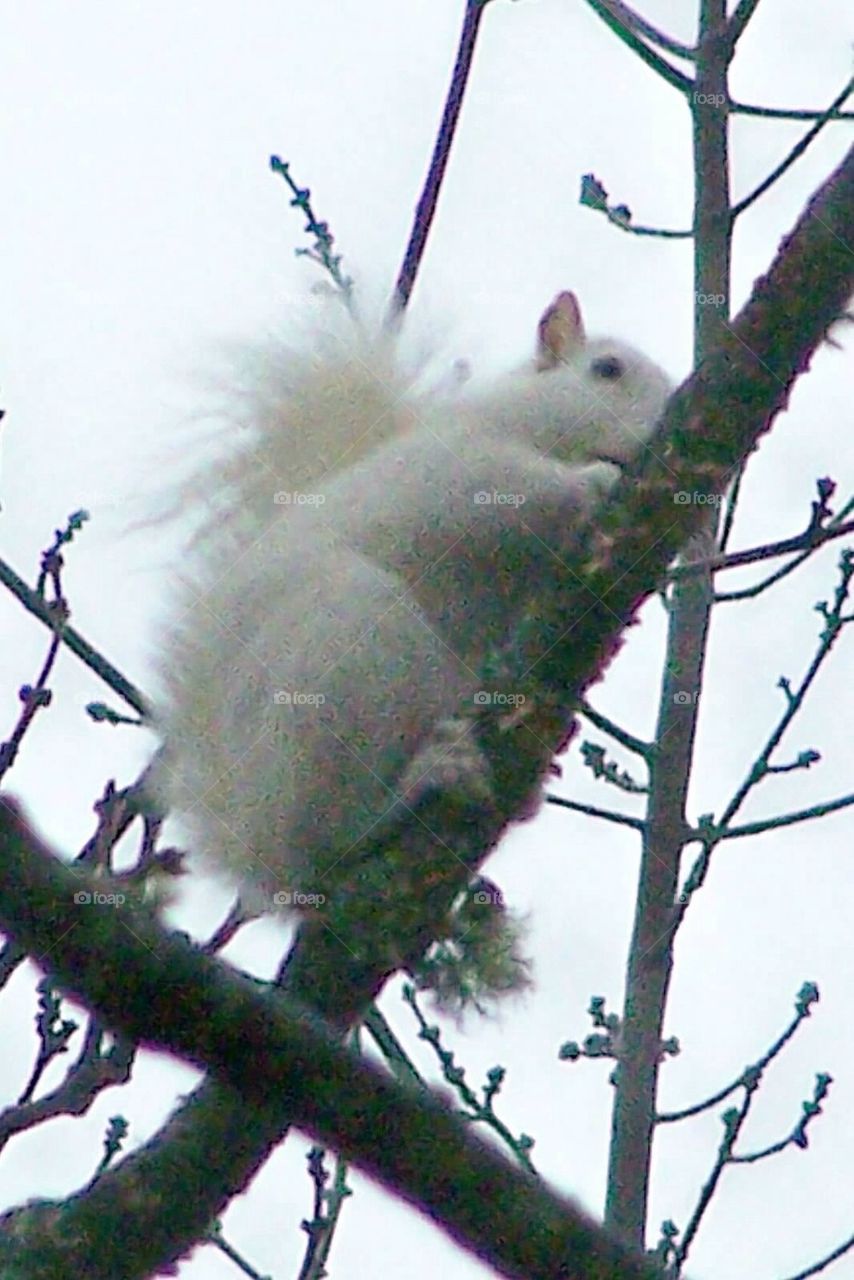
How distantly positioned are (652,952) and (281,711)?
559 mm

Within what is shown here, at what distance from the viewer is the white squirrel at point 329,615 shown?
2453 millimetres

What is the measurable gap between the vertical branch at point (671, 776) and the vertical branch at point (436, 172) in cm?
35

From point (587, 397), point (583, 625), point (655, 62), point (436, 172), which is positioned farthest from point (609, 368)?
point (583, 625)

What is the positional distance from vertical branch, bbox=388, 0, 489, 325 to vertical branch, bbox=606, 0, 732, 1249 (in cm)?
35

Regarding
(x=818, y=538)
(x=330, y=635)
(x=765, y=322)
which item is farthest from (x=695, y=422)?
(x=330, y=635)

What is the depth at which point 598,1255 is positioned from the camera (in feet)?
3.46

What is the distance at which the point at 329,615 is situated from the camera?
8.07ft

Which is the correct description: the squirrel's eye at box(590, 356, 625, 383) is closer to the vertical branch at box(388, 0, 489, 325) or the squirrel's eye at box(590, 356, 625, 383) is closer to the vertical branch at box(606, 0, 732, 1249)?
the vertical branch at box(606, 0, 732, 1249)

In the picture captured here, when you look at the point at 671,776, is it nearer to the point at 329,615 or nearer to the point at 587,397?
the point at 329,615

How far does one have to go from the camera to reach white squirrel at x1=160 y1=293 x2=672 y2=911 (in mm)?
2453

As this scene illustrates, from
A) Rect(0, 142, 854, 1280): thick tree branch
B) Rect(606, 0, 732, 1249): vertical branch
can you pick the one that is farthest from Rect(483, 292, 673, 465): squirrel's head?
Rect(0, 142, 854, 1280): thick tree branch

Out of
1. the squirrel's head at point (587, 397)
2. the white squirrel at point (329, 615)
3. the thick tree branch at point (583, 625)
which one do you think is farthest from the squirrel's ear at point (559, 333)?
the thick tree branch at point (583, 625)

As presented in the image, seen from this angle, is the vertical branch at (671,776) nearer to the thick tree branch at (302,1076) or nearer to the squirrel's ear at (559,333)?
the squirrel's ear at (559,333)

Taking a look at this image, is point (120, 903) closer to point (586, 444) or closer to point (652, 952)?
point (652, 952)
